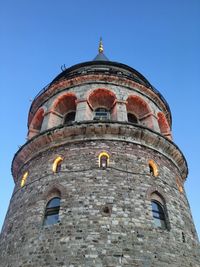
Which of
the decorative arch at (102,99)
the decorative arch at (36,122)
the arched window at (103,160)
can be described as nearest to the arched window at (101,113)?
the decorative arch at (102,99)

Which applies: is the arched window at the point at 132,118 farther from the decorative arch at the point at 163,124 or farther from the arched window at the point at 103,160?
the arched window at the point at 103,160

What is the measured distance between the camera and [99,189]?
34.5 ft

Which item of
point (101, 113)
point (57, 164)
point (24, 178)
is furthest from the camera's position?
point (101, 113)

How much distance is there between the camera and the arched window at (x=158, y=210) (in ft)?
34.8

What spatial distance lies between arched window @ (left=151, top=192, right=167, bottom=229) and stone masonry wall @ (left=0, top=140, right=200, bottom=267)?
22 cm

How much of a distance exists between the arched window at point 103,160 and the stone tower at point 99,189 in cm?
1

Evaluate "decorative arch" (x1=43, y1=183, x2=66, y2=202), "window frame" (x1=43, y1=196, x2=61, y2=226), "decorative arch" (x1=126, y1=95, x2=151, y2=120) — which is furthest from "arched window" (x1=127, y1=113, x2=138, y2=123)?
"window frame" (x1=43, y1=196, x2=61, y2=226)

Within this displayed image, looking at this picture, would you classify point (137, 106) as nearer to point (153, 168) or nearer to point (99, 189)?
point (153, 168)

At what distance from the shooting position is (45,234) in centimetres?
973

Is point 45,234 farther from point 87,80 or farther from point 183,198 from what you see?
point 87,80

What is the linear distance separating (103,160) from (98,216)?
2597mm

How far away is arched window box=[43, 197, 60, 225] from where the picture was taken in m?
10.4

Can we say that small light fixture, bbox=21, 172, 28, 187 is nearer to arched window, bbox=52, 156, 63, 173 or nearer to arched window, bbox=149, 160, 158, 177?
arched window, bbox=52, 156, 63, 173

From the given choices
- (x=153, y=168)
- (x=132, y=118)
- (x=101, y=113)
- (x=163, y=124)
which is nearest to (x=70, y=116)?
(x=101, y=113)
